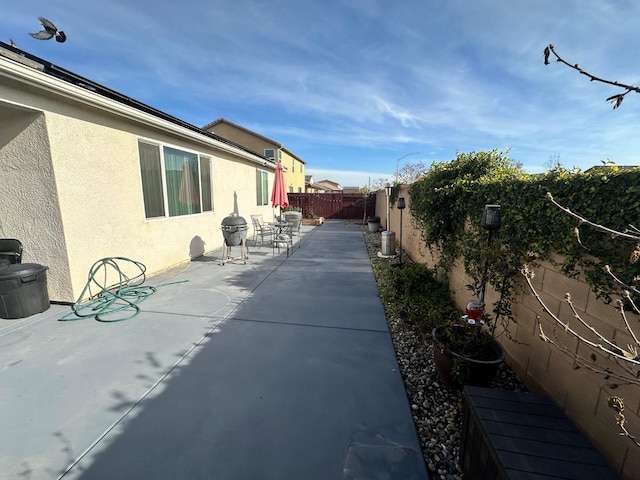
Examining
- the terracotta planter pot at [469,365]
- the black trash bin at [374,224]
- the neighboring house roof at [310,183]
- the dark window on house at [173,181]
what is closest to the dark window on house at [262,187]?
the dark window on house at [173,181]

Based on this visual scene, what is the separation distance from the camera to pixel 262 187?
474 inches

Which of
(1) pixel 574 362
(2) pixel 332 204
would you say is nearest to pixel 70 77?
(1) pixel 574 362

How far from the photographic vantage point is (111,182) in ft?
15.0

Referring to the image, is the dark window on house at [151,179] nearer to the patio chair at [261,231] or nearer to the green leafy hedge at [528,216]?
the patio chair at [261,231]

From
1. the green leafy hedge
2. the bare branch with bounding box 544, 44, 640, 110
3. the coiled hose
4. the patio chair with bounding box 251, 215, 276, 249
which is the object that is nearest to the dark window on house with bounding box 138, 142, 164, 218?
the coiled hose

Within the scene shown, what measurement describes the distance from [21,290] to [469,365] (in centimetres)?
543

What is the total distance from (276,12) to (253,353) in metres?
6.92

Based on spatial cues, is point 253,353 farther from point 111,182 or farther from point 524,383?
point 111,182

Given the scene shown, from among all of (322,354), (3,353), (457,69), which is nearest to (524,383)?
(322,354)

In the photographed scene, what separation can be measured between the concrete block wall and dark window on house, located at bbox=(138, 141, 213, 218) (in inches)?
247

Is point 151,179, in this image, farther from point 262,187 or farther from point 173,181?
point 262,187

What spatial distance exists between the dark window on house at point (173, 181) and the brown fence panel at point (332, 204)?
10762mm

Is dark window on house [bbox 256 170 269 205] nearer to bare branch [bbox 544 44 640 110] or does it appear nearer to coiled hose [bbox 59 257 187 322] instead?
Answer: coiled hose [bbox 59 257 187 322]

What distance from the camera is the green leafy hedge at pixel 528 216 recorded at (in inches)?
64.6
